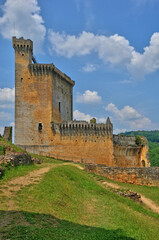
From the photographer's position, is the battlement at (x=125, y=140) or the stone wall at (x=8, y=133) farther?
the battlement at (x=125, y=140)

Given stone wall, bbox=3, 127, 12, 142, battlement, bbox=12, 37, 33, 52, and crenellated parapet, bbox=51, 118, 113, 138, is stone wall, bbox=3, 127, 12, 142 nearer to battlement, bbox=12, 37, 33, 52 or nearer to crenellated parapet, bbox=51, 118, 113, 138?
crenellated parapet, bbox=51, 118, 113, 138

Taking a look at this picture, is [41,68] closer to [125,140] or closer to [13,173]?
[125,140]

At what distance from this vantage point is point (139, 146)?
40.1 meters

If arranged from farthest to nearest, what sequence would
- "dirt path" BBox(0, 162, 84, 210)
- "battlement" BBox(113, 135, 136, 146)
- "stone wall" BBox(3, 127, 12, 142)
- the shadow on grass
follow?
1. "battlement" BBox(113, 135, 136, 146)
2. "stone wall" BBox(3, 127, 12, 142)
3. "dirt path" BBox(0, 162, 84, 210)
4. the shadow on grass

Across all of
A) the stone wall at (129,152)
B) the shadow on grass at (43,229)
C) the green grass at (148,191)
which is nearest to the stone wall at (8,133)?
the green grass at (148,191)

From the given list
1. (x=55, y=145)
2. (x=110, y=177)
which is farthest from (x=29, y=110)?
(x=110, y=177)

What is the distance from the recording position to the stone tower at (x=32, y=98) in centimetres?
3534

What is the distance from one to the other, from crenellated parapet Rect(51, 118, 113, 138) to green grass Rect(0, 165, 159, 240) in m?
20.7

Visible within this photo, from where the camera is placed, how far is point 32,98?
35812 mm

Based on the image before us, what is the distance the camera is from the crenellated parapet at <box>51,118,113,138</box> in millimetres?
35594

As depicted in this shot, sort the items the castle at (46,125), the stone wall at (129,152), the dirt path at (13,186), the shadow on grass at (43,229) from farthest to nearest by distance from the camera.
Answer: the stone wall at (129,152) < the castle at (46,125) < the dirt path at (13,186) < the shadow on grass at (43,229)

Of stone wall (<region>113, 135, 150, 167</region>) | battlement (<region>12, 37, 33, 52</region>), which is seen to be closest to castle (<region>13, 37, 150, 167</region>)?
battlement (<region>12, 37, 33, 52</region>)

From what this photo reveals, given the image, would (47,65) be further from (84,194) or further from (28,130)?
(84,194)

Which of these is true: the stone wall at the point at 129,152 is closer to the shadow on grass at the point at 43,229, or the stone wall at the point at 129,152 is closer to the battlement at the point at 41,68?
the battlement at the point at 41,68
